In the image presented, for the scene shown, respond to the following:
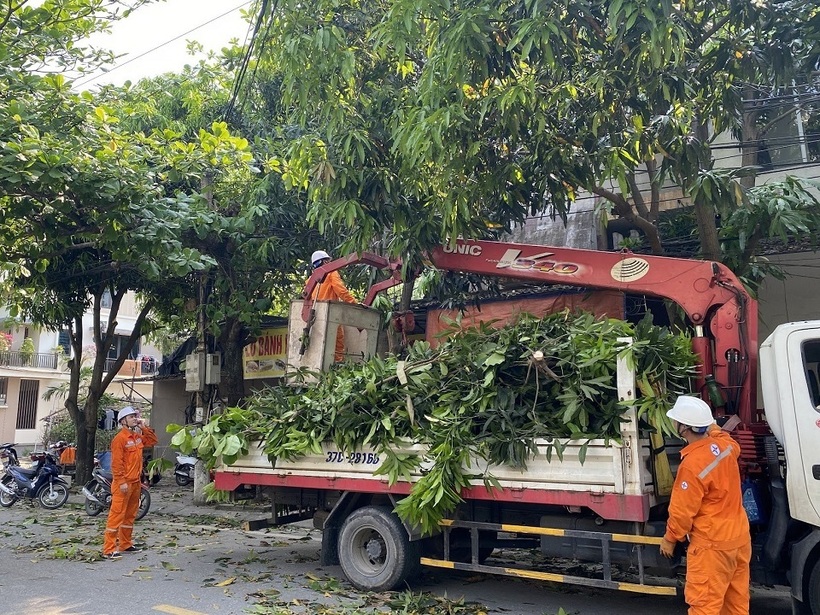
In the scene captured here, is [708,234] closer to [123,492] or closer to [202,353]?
[123,492]

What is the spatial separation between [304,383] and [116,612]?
2517 mm

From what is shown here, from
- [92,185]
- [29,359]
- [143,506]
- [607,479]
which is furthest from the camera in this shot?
[29,359]

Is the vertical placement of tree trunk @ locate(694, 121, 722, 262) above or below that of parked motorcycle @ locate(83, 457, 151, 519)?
above

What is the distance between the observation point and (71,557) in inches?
320

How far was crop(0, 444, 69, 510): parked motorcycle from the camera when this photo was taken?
Answer: 12.7 m

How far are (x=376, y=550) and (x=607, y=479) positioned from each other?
2.42 meters

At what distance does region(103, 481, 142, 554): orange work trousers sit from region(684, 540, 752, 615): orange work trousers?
242 inches

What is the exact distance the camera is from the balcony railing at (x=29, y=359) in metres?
32.6

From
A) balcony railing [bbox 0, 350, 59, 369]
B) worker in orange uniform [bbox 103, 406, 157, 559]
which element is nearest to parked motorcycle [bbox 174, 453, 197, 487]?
worker in orange uniform [bbox 103, 406, 157, 559]

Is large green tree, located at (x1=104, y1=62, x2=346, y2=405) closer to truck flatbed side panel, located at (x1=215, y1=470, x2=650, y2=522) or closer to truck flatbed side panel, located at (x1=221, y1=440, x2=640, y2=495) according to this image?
truck flatbed side panel, located at (x1=215, y1=470, x2=650, y2=522)

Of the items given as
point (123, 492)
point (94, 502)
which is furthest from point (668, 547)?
point (94, 502)

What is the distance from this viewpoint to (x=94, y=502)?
11.3 metres

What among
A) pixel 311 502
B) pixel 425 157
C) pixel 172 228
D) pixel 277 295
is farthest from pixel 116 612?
pixel 277 295

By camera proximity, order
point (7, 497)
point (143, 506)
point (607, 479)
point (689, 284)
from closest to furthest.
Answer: point (607, 479) → point (689, 284) → point (143, 506) → point (7, 497)
